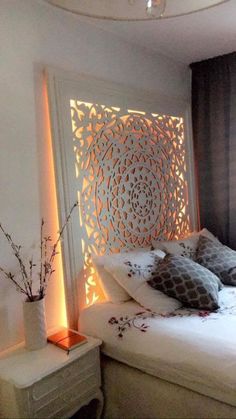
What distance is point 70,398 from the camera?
69.4 inches

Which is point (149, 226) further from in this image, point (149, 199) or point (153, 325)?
point (153, 325)

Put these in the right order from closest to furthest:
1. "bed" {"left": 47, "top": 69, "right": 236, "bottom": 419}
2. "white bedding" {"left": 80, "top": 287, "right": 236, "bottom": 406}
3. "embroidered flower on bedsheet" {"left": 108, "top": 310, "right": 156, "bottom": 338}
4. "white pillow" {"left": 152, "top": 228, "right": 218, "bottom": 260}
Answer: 1. "white bedding" {"left": 80, "top": 287, "right": 236, "bottom": 406}
2. "bed" {"left": 47, "top": 69, "right": 236, "bottom": 419}
3. "embroidered flower on bedsheet" {"left": 108, "top": 310, "right": 156, "bottom": 338}
4. "white pillow" {"left": 152, "top": 228, "right": 218, "bottom": 260}

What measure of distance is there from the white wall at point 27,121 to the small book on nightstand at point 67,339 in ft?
0.55

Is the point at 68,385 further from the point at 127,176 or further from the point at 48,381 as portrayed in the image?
the point at 127,176

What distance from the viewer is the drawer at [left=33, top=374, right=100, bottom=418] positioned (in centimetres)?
164

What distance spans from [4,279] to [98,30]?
174 cm

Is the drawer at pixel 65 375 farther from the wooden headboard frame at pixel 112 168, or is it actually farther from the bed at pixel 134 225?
the wooden headboard frame at pixel 112 168

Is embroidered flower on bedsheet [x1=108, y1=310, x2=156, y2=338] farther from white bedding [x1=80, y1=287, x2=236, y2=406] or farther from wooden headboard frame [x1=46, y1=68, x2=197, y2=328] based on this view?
wooden headboard frame [x1=46, y1=68, x2=197, y2=328]

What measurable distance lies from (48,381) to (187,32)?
2.41 meters

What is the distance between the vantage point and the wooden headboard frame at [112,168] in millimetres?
2141

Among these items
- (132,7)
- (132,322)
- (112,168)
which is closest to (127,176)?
(112,168)

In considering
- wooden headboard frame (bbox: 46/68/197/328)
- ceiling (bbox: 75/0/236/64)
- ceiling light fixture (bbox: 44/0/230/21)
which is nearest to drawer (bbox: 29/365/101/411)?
wooden headboard frame (bbox: 46/68/197/328)

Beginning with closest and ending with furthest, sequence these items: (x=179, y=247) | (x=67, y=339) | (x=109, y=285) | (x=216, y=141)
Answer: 1. (x=67, y=339)
2. (x=109, y=285)
3. (x=179, y=247)
4. (x=216, y=141)

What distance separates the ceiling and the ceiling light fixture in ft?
5.04
